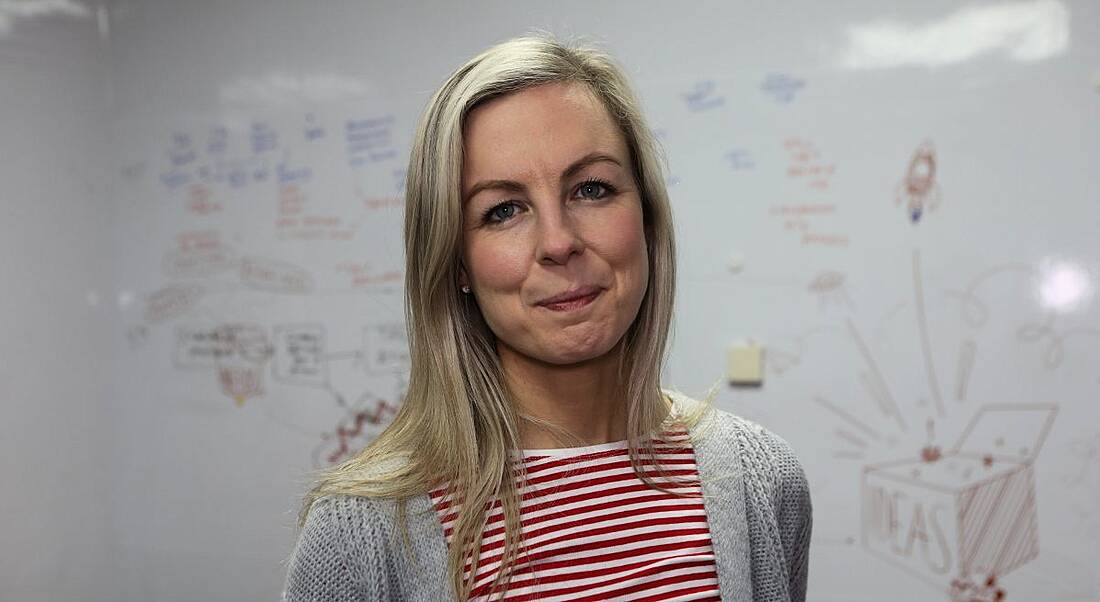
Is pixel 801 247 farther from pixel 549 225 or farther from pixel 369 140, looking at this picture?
pixel 549 225

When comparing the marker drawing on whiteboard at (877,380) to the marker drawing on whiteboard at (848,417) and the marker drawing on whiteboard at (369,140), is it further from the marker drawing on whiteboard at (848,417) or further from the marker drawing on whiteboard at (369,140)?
the marker drawing on whiteboard at (369,140)

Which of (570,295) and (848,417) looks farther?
(848,417)

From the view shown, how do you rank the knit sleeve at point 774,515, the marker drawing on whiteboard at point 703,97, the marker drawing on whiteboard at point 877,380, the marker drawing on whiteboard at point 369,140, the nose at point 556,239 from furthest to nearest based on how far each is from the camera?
the marker drawing on whiteboard at point 369,140 < the marker drawing on whiteboard at point 703,97 < the marker drawing on whiteboard at point 877,380 < the knit sleeve at point 774,515 < the nose at point 556,239

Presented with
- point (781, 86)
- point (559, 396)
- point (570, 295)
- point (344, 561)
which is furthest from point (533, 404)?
point (781, 86)

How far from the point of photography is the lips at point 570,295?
0.98m

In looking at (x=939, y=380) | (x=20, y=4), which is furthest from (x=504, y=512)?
(x=20, y=4)

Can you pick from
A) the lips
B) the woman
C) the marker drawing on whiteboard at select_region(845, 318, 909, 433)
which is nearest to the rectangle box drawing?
the marker drawing on whiteboard at select_region(845, 318, 909, 433)

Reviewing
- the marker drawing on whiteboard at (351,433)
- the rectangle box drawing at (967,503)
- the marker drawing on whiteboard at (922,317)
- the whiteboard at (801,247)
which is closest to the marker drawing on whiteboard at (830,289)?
the whiteboard at (801,247)

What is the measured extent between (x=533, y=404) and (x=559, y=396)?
0.03 m

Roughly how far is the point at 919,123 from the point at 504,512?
5.23 feet

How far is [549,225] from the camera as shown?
98 cm

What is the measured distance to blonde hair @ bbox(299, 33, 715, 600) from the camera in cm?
100

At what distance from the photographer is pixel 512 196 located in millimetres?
1000

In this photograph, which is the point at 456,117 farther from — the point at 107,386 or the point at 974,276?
the point at 107,386
